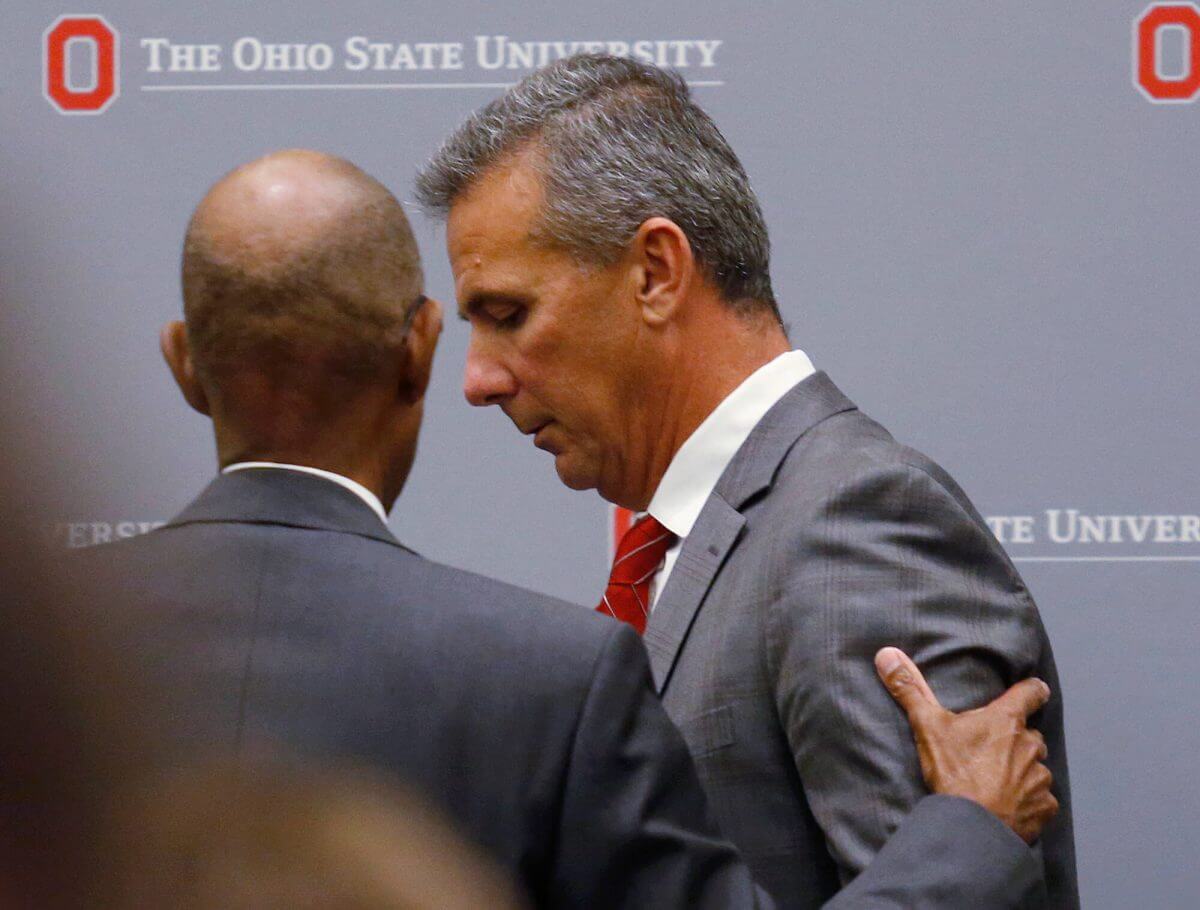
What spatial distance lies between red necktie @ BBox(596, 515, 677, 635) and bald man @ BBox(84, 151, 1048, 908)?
50 centimetres

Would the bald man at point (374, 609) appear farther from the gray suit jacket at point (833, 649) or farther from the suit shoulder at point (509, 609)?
the gray suit jacket at point (833, 649)

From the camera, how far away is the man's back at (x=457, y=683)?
43.3 inches

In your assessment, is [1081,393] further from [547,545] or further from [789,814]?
[789,814]

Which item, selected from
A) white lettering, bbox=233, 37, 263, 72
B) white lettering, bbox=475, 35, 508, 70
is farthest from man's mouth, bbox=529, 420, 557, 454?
white lettering, bbox=233, 37, 263, 72

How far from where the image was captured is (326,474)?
1.17m

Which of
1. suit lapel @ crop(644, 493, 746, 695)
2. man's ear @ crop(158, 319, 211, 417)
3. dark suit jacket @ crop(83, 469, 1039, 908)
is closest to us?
dark suit jacket @ crop(83, 469, 1039, 908)

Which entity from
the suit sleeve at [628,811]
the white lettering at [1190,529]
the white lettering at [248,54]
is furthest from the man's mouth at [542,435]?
the white lettering at [1190,529]

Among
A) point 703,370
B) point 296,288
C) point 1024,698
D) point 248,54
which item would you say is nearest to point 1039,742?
point 1024,698

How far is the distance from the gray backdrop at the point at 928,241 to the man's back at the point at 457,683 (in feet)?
3.84

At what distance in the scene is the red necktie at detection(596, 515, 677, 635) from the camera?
1.69 meters

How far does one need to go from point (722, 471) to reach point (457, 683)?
582 millimetres

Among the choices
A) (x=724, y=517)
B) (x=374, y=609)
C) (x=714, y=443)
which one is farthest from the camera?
(x=714, y=443)

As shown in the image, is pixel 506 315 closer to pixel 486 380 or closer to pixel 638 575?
pixel 486 380

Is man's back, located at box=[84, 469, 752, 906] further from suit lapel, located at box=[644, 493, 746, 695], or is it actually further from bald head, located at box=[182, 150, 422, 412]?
suit lapel, located at box=[644, 493, 746, 695]
